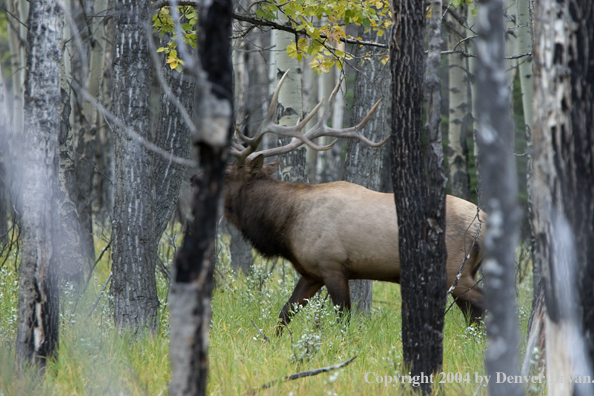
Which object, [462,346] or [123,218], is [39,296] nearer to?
[123,218]

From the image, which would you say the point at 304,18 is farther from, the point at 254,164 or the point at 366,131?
the point at 366,131

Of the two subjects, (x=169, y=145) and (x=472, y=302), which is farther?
(x=472, y=302)

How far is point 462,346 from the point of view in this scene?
4.81m

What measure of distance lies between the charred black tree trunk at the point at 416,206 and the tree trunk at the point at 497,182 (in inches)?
50.5

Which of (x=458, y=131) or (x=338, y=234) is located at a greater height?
(x=458, y=131)

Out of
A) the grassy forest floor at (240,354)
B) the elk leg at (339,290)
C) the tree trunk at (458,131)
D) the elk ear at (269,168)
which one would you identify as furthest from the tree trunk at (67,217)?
the tree trunk at (458,131)

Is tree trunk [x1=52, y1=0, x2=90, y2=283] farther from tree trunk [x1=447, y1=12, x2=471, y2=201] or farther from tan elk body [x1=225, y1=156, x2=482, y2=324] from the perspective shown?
tree trunk [x1=447, y1=12, x2=471, y2=201]

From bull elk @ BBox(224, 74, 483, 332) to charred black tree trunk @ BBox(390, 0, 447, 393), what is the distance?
216 centimetres

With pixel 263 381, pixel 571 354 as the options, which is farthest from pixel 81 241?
pixel 571 354

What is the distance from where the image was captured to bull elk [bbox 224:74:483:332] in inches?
227

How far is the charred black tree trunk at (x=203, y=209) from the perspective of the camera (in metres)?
2.01

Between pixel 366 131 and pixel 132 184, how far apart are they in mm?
3205

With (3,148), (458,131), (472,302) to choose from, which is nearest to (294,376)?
(472,302)

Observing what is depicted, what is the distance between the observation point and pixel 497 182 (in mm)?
2021
